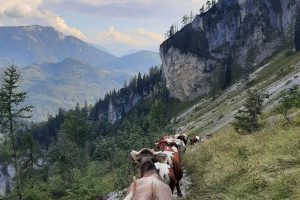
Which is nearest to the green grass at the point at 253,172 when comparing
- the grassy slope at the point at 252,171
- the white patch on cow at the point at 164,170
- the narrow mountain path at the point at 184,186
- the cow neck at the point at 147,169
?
the grassy slope at the point at 252,171

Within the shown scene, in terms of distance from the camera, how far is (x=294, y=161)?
15.6m

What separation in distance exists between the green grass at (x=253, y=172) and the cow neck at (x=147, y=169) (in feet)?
12.1

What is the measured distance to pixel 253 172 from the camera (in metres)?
16.4

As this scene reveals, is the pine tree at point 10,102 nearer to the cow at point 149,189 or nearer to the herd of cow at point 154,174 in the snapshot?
the herd of cow at point 154,174

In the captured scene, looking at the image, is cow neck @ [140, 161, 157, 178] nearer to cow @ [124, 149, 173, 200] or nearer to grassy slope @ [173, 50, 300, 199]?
cow @ [124, 149, 173, 200]

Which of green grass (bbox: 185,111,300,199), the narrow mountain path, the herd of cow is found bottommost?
the narrow mountain path

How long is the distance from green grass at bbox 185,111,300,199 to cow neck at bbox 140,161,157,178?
12.1ft

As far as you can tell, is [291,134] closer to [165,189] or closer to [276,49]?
[165,189]

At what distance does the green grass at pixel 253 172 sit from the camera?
544 inches

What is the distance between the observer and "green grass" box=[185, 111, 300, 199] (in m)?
13.8

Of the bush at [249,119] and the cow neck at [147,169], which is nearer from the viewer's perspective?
the cow neck at [147,169]

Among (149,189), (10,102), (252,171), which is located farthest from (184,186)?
(10,102)

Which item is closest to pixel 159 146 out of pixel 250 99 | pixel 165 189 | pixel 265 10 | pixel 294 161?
pixel 294 161

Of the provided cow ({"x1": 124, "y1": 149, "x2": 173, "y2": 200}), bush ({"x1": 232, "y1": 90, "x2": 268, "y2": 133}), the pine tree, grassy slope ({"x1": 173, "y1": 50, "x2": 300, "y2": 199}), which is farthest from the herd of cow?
the pine tree
